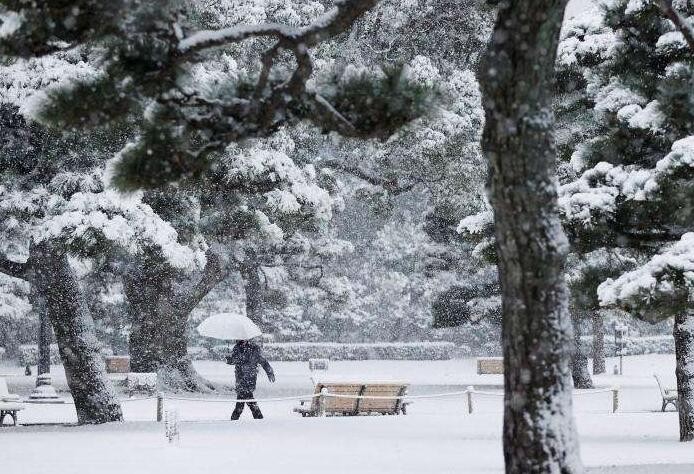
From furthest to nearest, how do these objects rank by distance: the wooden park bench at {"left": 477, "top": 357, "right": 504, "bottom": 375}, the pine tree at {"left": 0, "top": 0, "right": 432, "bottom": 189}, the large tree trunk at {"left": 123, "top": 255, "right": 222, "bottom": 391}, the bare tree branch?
the wooden park bench at {"left": 477, "top": 357, "right": 504, "bottom": 375} → the large tree trunk at {"left": 123, "top": 255, "right": 222, "bottom": 391} → the bare tree branch → the pine tree at {"left": 0, "top": 0, "right": 432, "bottom": 189}

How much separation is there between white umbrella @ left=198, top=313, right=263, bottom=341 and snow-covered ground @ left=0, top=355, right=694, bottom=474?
5.22 ft

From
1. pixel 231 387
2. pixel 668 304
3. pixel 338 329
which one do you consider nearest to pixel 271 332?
pixel 338 329

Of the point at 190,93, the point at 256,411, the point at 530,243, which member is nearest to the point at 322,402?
the point at 256,411

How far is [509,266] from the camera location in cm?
705

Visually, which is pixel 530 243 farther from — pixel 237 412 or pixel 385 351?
pixel 385 351

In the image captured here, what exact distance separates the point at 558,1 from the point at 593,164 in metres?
7.06

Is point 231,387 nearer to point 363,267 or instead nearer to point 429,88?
point 429,88

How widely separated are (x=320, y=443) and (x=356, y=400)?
17.6 ft

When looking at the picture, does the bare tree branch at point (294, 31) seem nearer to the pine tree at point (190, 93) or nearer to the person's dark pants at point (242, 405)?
the pine tree at point (190, 93)

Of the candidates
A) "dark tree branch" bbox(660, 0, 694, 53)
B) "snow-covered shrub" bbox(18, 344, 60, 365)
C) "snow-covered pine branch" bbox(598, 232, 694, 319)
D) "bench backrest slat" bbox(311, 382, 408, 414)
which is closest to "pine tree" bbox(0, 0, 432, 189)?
"dark tree branch" bbox(660, 0, 694, 53)

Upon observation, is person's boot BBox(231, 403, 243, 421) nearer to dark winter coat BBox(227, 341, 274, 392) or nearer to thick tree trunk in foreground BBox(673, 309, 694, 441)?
dark winter coat BBox(227, 341, 274, 392)

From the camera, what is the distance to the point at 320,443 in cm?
1393

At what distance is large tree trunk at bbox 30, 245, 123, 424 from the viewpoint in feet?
55.2

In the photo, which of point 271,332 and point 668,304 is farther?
point 271,332
